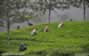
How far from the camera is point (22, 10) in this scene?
8.92 meters

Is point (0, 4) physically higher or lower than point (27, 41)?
higher

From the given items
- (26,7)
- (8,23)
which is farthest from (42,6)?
(8,23)

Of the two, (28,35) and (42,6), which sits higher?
(42,6)

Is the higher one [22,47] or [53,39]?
[53,39]

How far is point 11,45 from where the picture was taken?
8844 millimetres

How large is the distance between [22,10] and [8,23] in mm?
559

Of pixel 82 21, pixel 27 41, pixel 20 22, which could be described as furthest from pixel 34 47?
pixel 82 21

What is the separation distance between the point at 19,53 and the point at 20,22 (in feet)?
3.03

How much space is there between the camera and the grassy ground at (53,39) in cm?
866

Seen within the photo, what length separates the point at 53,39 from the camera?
878 centimetres

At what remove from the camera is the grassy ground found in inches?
341

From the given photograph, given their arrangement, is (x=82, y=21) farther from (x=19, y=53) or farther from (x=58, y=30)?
(x=19, y=53)

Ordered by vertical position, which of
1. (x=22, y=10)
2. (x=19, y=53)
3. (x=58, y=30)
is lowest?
(x=19, y=53)

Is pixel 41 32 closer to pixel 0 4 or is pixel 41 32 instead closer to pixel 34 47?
pixel 34 47
